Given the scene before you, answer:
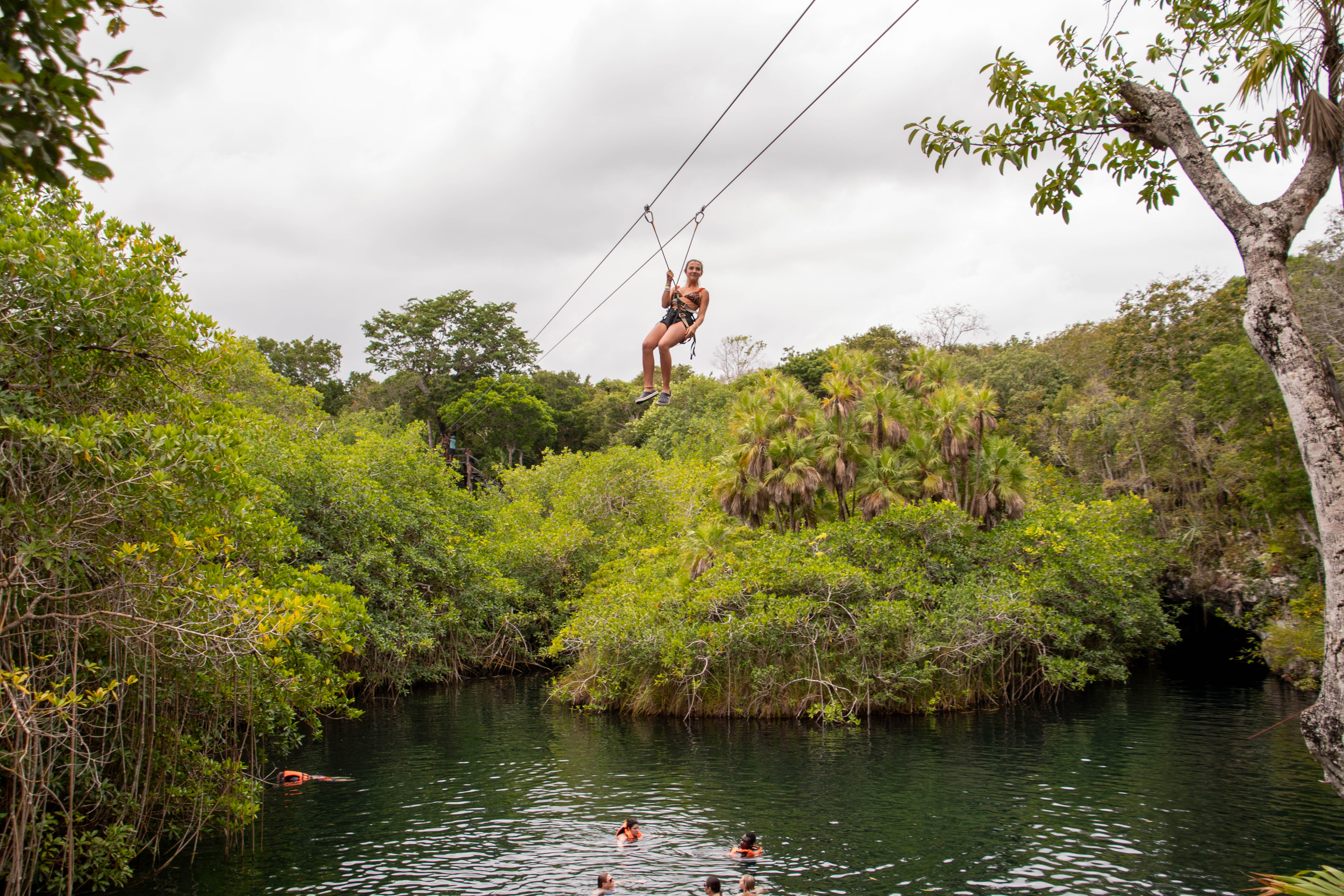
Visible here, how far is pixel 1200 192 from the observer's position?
773 cm

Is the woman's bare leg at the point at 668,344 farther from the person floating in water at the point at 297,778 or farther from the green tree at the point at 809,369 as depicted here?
the green tree at the point at 809,369

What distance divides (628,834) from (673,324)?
27.3 feet

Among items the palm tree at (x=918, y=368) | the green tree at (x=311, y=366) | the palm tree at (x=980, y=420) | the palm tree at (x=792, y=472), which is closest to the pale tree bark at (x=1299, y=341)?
the palm tree at (x=792, y=472)

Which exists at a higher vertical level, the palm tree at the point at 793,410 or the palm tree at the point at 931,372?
the palm tree at the point at 931,372

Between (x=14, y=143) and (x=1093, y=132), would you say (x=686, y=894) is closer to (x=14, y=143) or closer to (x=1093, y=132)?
(x=1093, y=132)

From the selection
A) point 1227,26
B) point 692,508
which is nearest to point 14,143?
point 1227,26

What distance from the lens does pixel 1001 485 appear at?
28953 millimetres

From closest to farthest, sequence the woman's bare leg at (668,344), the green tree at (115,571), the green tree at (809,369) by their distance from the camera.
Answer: the green tree at (115,571)
the woman's bare leg at (668,344)
the green tree at (809,369)

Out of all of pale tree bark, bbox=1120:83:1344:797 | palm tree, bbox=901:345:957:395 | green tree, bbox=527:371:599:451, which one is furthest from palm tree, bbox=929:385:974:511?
green tree, bbox=527:371:599:451

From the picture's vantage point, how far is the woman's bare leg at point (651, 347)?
10.9 metres

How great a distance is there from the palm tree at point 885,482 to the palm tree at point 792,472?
4.95 ft

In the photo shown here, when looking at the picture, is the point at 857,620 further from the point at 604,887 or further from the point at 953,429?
the point at 604,887

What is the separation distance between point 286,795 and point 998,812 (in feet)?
44.3

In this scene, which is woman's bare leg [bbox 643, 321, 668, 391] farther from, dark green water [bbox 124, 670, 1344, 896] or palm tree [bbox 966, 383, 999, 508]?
palm tree [bbox 966, 383, 999, 508]
